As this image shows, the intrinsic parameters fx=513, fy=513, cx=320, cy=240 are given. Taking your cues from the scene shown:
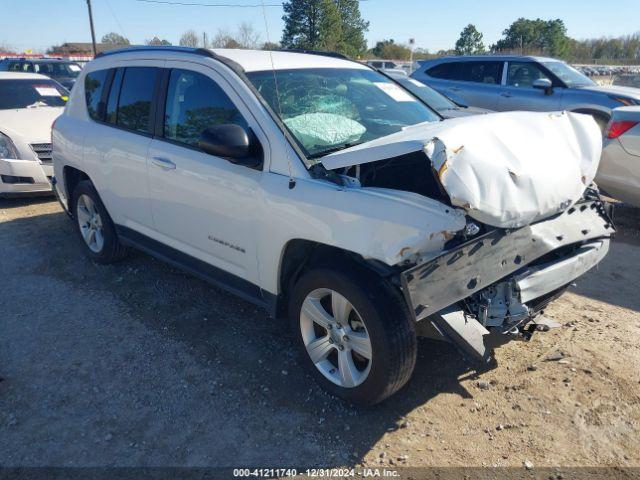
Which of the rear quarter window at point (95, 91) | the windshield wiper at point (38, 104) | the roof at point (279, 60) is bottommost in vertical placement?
the windshield wiper at point (38, 104)

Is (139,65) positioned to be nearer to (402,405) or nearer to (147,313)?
(147,313)

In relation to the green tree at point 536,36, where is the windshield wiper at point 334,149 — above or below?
below

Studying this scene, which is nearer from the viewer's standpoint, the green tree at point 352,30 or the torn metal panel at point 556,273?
the torn metal panel at point 556,273

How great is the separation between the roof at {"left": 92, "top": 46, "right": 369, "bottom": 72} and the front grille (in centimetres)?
350

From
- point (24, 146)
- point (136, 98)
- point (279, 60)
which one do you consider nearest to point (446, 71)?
point (24, 146)

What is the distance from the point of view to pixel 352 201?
8.44 ft

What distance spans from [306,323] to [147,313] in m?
1.63

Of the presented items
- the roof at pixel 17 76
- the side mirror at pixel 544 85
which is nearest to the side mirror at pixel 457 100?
the side mirror at pixel 544 85

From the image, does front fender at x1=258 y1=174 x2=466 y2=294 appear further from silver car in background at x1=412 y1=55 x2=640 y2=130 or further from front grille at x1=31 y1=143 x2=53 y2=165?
silver car in background at x1=412 y1=55 x2=640 y2=130

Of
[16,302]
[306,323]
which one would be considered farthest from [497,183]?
[16,302]

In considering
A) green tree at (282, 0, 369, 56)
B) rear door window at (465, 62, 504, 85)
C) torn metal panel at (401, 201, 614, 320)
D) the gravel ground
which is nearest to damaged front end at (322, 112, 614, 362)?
torn metal panel at (401, 201, 614, 320)

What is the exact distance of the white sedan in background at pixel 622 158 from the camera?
540 cm

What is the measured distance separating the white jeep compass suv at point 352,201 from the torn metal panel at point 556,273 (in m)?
0.01

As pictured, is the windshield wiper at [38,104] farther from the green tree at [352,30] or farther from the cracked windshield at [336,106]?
the green tree at [352,30]
